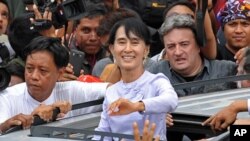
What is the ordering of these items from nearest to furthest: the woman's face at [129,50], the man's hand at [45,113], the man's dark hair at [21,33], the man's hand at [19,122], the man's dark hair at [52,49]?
the man's hand at [19,122], the man's hand at [45,113], the woman's face at [129,50], the man's dark hair at [52,49], the man's dark hair at [21,33]

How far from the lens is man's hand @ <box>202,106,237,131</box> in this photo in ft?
10.7

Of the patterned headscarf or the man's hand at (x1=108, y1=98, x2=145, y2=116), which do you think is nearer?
the man's hand at (x1=108, y1=98, x2=145, y2=116)

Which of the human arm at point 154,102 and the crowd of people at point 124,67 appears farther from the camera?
the crowd of people at point 124,67

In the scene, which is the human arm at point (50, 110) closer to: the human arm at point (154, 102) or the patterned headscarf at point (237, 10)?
the human arm at point (154, 102)

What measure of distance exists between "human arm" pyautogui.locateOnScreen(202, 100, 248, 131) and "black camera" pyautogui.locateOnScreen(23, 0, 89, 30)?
2.11m

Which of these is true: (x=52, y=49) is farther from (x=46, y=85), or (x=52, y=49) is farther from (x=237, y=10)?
(x=237, y=10)

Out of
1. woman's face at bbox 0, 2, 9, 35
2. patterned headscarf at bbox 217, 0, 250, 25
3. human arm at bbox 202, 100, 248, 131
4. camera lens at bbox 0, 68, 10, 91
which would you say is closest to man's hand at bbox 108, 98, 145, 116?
human arm at bbox 202, 100, 248, 131

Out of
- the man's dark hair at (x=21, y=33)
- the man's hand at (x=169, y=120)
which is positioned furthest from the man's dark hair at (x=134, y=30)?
the man's dark hair at (x=21, y=33)

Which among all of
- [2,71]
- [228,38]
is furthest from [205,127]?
[228,38]

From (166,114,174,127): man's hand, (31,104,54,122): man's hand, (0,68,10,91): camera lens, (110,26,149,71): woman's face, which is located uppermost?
(110,26,149,71): woman's face

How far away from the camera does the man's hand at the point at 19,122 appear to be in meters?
3.41

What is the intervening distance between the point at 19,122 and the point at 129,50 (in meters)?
0.75

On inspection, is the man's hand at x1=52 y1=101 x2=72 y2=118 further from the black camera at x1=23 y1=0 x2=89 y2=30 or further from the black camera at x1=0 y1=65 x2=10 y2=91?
the black camera at x1=23 y1=0 x2=89 y2=30

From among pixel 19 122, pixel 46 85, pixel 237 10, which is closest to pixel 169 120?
pixel 19 122
